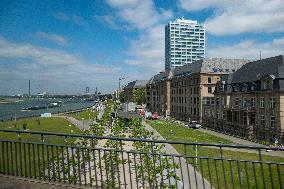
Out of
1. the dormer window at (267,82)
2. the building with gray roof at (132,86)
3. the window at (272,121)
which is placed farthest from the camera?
the building with gray roof at (132,86)

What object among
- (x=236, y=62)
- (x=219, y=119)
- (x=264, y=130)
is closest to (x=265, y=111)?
(x=264, y=130)

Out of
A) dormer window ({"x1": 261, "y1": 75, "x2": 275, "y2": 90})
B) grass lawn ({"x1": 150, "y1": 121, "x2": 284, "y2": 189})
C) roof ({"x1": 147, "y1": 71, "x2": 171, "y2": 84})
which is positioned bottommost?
grass lawn ({"x1": 150, "y1": 121, "x2": 284, "y2": 189})

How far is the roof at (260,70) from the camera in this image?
2136 inches

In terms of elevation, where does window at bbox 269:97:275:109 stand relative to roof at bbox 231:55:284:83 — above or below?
below

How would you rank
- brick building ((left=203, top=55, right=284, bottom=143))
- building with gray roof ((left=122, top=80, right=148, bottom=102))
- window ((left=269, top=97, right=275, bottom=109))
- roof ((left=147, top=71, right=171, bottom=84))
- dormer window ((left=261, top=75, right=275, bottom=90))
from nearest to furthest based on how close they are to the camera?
1. brick building ((left=203, top=55, right=284, bottom=143))
2. window ((left=269, top=97, right=275, bottom=109))
3. dormer window ((left=261, top=75, right=275, bottom=90))
4. roof ((left=147, top=71, right=171, bottom=84))
5. building with gray roof ((left=122, top=80, right=148, bottom=102))

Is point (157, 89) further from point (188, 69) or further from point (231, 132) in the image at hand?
point (231, 132)

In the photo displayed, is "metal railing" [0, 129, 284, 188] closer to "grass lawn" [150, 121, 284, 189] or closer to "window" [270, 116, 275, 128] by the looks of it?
"grass lawn" [150, 121, 284, 189]

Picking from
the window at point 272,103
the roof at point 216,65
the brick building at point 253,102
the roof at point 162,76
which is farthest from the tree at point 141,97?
the window at point 272,103

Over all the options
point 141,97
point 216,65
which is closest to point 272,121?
point 216,65

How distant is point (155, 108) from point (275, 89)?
73.5m

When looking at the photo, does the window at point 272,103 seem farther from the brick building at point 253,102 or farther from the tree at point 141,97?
the tree at point 141,97

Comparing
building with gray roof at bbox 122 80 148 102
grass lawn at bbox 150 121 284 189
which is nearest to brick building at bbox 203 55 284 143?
grass lawn at bbox 150 121 284 189

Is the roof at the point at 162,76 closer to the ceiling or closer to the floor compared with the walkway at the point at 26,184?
closer to the ceiling

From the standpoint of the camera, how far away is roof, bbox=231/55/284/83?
2136 inches
